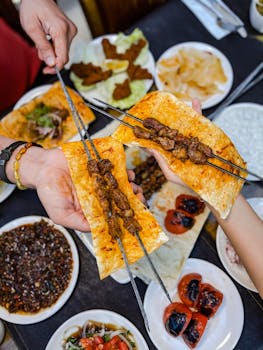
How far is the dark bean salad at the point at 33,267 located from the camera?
2.46 meters

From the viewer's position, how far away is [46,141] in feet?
9.89

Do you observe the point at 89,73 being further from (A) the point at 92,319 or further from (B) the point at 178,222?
(A) the point at 92,319

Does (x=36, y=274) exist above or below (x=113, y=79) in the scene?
below

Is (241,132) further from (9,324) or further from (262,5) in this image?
(9,324)

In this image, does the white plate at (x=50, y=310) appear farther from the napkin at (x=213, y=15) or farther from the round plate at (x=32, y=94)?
the napkin at (x=213, y=15)

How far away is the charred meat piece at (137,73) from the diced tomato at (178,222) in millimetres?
1237

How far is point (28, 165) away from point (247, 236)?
55.2 inches

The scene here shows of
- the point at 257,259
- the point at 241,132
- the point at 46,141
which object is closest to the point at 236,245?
the point at 257,259

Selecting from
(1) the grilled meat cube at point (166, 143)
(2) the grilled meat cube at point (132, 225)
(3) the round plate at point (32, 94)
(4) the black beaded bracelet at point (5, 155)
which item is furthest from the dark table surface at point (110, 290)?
(1) the grilled meat cube at point (166, 143)

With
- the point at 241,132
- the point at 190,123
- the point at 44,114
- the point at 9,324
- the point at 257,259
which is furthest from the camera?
the point at 44,114

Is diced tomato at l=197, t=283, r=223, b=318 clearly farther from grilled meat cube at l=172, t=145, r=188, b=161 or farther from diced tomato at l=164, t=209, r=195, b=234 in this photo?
grilled meat cube at l=172, t=145, r=188, b=161

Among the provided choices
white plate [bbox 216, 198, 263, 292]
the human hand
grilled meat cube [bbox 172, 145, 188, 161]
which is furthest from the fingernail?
white plate [bbox 216, 198, 263, 292]

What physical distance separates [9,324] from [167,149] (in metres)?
1.58

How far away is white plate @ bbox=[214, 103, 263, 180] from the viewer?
2.81 meters
